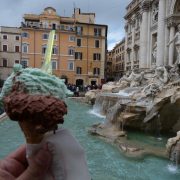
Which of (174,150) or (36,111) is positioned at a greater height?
(36,111)

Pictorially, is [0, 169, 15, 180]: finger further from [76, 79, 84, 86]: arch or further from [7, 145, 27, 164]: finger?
[76, 79, 84, 86]: arch

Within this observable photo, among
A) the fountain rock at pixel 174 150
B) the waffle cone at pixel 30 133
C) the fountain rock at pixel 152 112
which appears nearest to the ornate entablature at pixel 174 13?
the fountain rock at pixel 152 112

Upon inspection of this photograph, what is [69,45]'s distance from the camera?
161ft

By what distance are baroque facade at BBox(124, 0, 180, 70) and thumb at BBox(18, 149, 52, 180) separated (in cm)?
2317

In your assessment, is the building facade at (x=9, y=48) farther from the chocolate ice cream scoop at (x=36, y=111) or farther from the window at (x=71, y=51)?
the chocolate ice cream scoop at (x=36, y=111)

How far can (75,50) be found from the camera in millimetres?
50344

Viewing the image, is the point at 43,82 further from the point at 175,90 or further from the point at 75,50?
the point at 75,50

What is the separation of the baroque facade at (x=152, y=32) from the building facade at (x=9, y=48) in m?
16.8

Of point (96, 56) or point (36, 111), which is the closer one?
point (36, 111)

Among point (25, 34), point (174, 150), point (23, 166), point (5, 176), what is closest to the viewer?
point (5, 176)

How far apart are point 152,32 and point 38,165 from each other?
97.8 ft

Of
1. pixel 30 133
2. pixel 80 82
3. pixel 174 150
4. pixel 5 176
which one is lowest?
pixel 174 150

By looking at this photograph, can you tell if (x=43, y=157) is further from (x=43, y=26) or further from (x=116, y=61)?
(x=116, y=61)

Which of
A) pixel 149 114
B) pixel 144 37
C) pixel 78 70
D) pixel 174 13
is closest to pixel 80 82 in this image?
pixel 78 70
